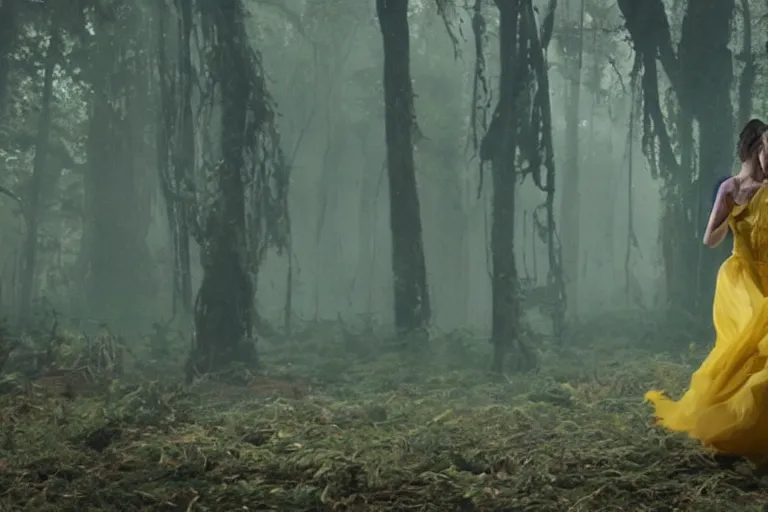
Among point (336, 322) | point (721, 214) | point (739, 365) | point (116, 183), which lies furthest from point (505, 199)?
point (116, 183)

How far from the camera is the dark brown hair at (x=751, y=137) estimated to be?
3.57 meters

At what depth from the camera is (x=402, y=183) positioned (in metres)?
9.99

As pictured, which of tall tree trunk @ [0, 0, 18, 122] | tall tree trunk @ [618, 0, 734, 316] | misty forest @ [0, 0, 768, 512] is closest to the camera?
misty forest @ [0, 0, 768, 512]

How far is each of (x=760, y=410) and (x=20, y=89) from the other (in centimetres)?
1641

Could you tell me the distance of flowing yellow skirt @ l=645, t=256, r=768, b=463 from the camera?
318 cm

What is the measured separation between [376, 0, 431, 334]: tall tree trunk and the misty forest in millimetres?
32

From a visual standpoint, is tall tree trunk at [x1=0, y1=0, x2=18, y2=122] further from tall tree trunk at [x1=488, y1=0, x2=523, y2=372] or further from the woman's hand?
the woman's hand

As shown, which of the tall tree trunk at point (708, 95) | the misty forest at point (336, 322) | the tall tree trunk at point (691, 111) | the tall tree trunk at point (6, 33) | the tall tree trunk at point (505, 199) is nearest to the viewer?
the misty forest at point (336, 322)

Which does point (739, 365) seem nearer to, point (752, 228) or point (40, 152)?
point (752, 228)

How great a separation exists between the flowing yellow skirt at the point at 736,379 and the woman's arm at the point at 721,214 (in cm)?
17

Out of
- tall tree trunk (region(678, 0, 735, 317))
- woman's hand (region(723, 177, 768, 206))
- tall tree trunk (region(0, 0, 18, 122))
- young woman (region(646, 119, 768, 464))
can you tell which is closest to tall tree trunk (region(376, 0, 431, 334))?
tall tree trunk (region(678, 0, 735, 317))

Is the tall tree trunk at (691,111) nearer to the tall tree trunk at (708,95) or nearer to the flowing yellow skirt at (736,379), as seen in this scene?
the tall tree trunk at (708,95)

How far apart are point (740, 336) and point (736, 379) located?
0.71 ft

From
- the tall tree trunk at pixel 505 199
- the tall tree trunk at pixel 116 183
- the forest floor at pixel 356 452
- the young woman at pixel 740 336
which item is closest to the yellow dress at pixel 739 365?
the young woman at pixel 740 336
